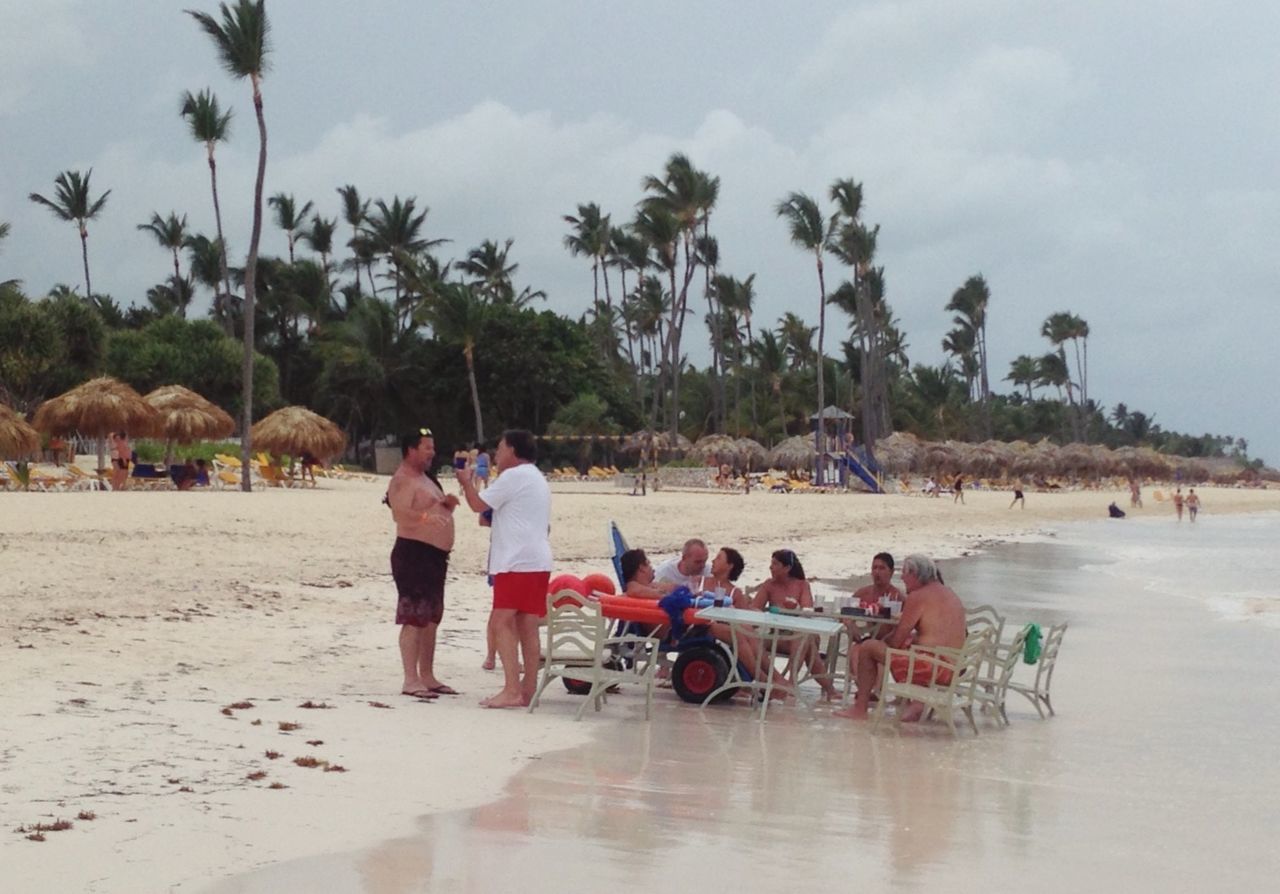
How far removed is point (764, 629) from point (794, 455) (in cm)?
4203

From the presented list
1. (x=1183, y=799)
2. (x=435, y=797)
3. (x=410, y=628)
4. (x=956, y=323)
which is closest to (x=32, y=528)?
(x=410, y=628)

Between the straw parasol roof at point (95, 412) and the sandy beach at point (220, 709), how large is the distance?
10550 millimetres

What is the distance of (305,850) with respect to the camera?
388 centimetres

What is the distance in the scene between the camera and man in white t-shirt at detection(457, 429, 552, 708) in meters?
6.29

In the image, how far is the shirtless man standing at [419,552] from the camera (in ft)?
21.1

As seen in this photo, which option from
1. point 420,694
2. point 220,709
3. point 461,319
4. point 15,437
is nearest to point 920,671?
point 420,694

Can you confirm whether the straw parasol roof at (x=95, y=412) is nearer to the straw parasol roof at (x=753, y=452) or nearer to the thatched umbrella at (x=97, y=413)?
the thatched umbrella at (x=97, y=413)

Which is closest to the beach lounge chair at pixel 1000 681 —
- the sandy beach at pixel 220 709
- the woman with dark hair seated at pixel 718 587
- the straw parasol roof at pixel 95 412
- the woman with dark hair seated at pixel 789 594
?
the sandy beach at pixel 220 709

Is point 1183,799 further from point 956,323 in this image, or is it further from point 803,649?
point 956,323

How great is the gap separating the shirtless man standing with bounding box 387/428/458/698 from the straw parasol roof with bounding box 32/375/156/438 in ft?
68.9

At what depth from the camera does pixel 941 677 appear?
6555 millimetres

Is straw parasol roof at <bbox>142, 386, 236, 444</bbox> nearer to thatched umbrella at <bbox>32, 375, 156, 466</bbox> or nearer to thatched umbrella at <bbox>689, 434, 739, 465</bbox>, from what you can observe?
thatched umbrella at <bbox>32, 375, 156, 466</bbox>

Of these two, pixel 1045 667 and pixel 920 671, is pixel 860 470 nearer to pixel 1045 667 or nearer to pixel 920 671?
pixel 1045 667

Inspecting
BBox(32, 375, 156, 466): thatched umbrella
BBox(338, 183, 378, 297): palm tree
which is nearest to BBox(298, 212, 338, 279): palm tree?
BBox(338, 183, 378, 297): palm tree
